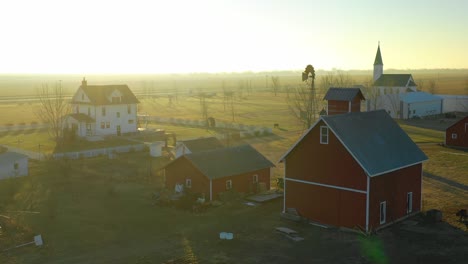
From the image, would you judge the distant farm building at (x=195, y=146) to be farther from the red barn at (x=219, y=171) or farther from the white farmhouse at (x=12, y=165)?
the white farmhouse at (x=12, y=165)

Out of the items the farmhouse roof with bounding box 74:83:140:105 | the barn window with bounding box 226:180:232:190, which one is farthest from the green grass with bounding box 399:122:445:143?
the farmhouse roof with bounding box 74:83:140:105

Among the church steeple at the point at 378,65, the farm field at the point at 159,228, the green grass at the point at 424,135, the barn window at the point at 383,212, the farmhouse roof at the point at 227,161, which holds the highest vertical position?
the church steeple at the point at 378,65

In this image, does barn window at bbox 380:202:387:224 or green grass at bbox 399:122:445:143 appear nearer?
barn window at bbox 380:202:387:224

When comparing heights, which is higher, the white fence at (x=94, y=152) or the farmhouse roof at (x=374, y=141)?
the farmhouse roof at (x=374, y=141)

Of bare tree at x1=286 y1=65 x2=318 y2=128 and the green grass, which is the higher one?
bare tree at x1=286 y1=65 x2=318 y2=128

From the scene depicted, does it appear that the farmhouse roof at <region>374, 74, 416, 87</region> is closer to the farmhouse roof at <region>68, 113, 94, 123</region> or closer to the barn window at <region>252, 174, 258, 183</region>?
the farmhouse roof at <region>68, 113, 94, 123</region>

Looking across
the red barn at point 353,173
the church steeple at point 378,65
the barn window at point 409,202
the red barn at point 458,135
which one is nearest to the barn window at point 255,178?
the red barn at point 353,173

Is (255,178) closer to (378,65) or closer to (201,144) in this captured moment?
(201,144)
